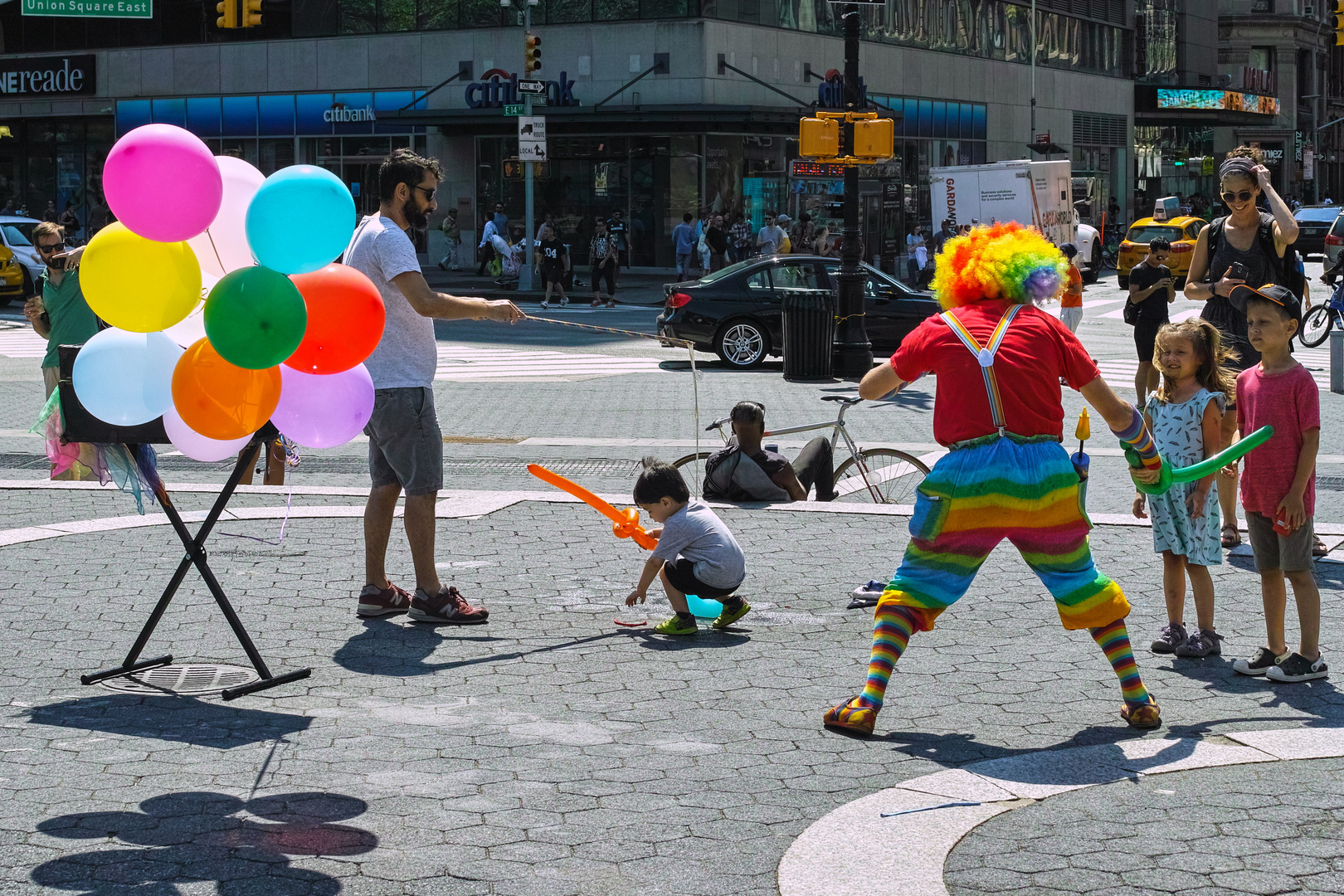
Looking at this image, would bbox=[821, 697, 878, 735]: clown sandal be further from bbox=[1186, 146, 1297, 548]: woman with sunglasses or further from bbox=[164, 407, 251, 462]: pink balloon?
bbox=[1186, 146, 1297, 548]: woman with sunglasses

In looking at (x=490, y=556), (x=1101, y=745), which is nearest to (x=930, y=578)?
(x=1101, y=745)

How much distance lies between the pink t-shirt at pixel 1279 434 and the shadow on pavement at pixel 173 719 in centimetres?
362

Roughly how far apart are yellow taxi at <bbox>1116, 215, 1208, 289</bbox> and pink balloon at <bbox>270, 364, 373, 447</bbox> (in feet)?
108

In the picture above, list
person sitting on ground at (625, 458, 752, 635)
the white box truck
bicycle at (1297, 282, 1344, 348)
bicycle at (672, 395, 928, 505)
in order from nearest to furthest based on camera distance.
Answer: person sitting on ground at (625, 458, 752, 635)
bicycle at (672, 395, 928, 505)
bicycle at (1297, 282, 1344, 348)
the white box truck

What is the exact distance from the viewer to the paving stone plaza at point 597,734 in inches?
168

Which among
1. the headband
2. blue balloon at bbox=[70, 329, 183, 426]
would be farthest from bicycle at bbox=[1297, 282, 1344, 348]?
blue balloon at bbox=[70, 329, 183, 426]

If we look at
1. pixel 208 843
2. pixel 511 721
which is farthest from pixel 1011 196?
pixel 208 843

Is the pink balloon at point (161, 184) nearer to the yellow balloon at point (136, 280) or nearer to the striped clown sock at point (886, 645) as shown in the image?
the yellow balloon at point (136, 280)

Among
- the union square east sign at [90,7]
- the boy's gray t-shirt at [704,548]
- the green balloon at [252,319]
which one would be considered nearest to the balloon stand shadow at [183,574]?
the green balloon at [252,319]

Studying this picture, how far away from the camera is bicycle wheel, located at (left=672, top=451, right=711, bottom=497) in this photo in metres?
9.66

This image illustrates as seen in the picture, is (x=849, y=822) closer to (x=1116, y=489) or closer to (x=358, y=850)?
(x=358, y=850)

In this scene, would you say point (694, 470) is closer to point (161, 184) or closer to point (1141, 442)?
point (1141, 442)

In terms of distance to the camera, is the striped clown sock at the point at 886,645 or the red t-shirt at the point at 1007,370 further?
the striped clown sock at the point at 886,645

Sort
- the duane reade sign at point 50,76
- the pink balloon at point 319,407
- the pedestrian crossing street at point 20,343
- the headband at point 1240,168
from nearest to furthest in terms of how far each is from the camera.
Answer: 1. the pink balloon at point 319,407
2. the headband at point 1240,168
3. the pedestrian crossing street at point 20,343
4. the duane reade sign at point 50,76
